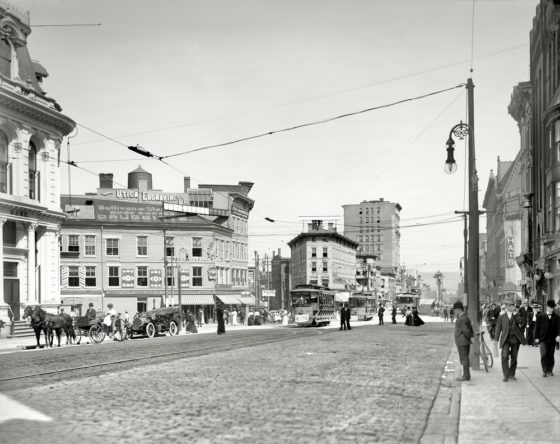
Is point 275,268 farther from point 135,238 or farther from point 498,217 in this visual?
point 135,238

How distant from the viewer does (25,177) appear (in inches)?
1748

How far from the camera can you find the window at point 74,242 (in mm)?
68438

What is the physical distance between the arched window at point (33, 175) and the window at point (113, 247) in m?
23.1

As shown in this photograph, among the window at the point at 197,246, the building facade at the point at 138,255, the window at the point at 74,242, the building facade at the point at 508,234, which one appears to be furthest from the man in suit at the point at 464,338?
the building facade at the point at 508,234

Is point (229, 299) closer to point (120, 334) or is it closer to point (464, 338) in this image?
point (120, 334)

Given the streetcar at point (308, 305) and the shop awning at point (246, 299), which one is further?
the shop awning at point (246, 299)

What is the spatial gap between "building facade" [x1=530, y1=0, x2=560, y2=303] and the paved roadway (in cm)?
2168

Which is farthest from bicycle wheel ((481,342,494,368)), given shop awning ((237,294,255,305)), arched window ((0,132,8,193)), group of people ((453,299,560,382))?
shop awning ((237,294,255,305))

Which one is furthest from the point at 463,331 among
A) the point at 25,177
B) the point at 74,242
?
the point at 74,242

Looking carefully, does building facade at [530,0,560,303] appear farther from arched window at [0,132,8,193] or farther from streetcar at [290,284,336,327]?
arched window at [0,132,8,193]

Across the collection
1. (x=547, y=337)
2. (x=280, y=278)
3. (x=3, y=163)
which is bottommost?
(x=280, y=278)

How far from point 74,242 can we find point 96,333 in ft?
118

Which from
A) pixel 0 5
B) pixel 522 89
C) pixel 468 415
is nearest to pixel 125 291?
pixel 0 5

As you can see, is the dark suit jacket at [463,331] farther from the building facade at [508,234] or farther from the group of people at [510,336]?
the building facade at [508,234]
